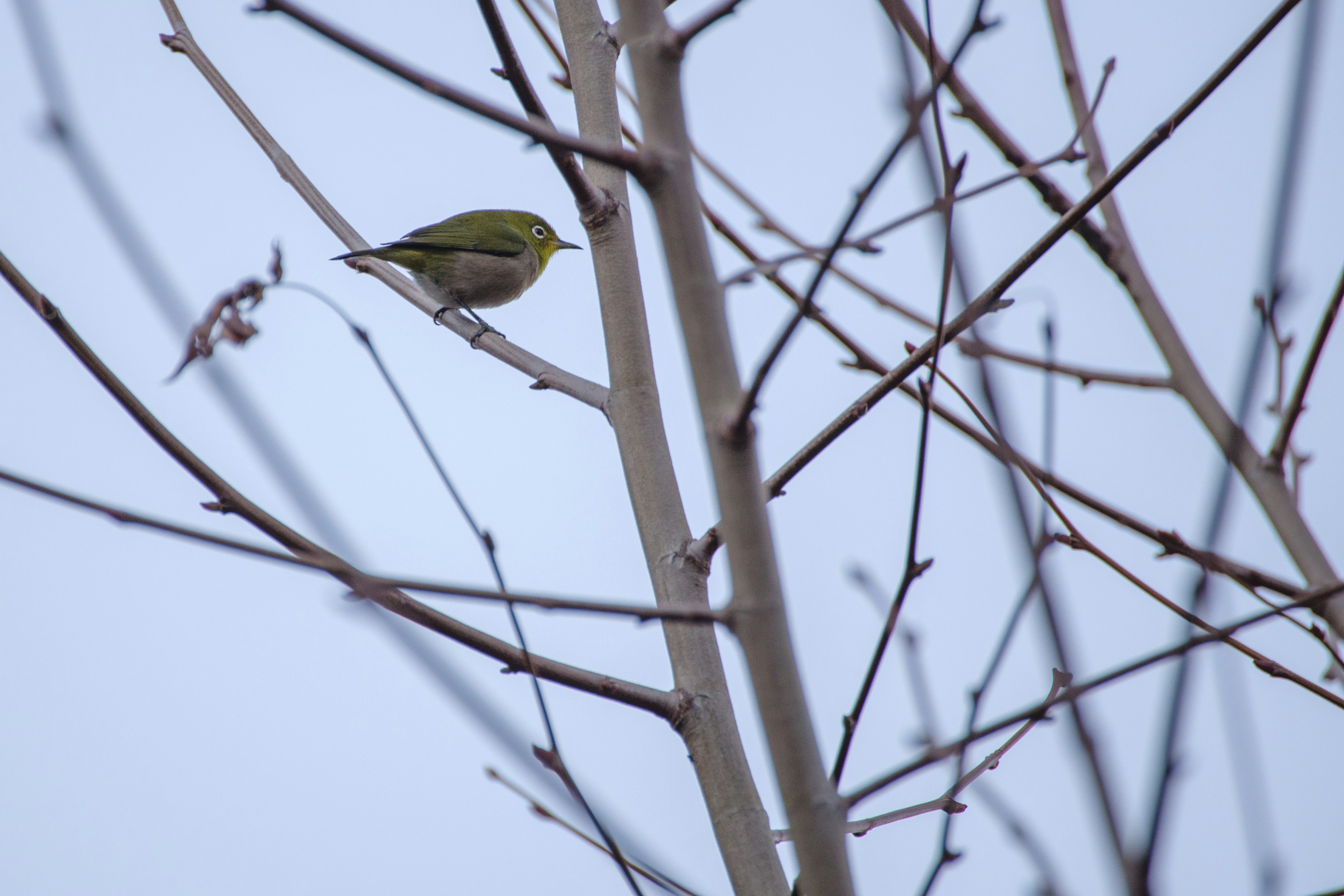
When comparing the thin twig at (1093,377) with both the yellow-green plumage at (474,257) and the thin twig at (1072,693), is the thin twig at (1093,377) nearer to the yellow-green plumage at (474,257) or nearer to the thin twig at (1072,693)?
the thin twig at (1072,693)

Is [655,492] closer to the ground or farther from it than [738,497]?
→ farther from it

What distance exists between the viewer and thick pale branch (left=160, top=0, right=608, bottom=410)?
2.76 m

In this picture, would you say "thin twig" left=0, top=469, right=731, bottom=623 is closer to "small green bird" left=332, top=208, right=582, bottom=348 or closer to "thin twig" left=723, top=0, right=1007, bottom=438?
"thin twig" left=723, top=0, right=1007, bottom=438

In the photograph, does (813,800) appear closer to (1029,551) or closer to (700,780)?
(1029,551)

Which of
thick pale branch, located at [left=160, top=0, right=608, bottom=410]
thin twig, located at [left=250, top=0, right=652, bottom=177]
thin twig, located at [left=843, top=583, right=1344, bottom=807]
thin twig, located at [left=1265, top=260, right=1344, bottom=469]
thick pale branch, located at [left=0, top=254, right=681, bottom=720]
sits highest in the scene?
thick pale branch, located at [left=160, top=0, right=608, bottom=410]

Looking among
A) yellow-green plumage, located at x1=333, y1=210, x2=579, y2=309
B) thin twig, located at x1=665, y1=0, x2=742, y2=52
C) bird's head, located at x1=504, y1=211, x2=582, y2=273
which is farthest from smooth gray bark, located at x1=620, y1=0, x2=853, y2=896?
bird's head, located at x1=504, y1=211, x2=582, y2=273

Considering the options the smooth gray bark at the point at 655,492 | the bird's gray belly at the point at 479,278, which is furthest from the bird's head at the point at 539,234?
the smooth gray bark at the point at 655,492

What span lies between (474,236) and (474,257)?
0.35 m

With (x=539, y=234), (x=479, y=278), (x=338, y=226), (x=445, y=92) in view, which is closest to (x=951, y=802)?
(x=445, y=92)

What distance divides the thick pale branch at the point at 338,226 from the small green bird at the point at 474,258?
3068 mm

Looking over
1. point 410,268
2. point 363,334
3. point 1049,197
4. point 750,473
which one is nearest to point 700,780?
point 750,473

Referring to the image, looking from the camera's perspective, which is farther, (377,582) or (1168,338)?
(1168,338)

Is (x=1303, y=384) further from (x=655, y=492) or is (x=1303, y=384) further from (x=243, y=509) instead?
(x=243, y=509)

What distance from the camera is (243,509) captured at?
1.79 m
